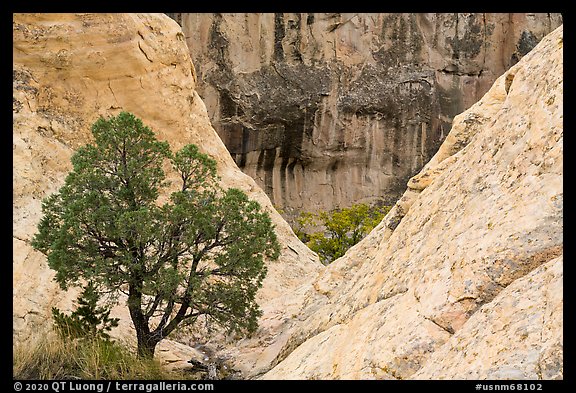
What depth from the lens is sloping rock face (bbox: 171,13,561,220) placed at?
30891 mm

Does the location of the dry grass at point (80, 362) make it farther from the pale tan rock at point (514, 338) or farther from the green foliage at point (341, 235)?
the green foliage at point (341, 235)

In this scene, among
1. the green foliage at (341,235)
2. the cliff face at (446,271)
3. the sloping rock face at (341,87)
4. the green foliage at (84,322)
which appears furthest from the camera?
the sloping rock face at (341,87)

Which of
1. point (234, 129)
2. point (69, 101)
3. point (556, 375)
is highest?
point (234, 129)

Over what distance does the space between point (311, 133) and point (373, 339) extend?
26.8 meters

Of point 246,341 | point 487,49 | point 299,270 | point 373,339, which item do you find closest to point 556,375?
point 373,339

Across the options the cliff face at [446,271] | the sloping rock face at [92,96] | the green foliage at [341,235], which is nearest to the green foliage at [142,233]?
the cliff face at [446,271]

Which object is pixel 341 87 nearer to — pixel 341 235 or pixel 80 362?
pixel 341 235

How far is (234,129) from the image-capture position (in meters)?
30.6

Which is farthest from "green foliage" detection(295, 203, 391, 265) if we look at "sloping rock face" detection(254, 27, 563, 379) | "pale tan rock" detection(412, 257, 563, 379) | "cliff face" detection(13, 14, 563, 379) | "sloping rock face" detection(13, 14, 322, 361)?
"pale tan rock" detection(412, 257, 563, 379)

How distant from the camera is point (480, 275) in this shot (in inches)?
180

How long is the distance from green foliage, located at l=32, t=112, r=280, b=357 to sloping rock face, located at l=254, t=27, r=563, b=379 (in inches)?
80.4

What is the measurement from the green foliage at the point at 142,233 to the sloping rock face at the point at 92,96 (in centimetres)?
179

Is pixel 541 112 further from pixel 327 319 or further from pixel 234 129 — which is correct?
pixel 234 129

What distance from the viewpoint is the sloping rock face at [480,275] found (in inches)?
154
